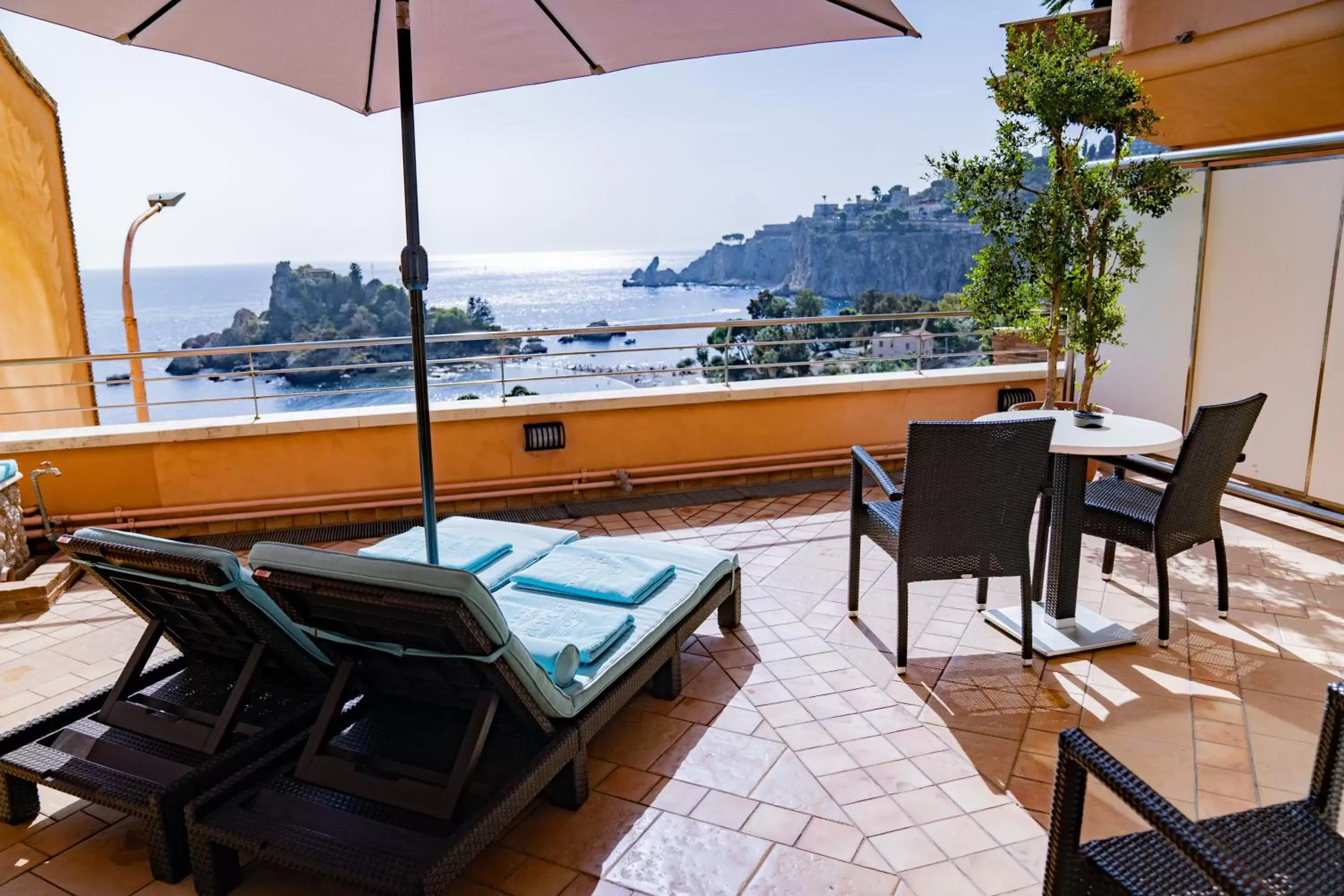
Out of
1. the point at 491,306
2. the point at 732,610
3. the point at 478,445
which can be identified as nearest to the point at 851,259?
the point at 478,445

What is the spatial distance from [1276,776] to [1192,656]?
2.65 ft

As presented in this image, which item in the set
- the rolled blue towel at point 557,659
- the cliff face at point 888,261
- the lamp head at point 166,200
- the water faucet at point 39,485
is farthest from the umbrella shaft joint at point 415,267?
the cliff face at point 888,261

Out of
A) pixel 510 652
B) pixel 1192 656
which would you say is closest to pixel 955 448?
pixel 1192 656

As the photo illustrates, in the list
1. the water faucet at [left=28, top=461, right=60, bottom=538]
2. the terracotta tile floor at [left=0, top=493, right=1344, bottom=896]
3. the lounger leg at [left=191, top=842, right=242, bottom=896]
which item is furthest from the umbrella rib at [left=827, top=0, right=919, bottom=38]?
the water faucet at [left=28, top=461, right=60, bottom=538]

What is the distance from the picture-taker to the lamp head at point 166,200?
344 inches

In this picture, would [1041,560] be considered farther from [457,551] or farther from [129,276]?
[129,276]

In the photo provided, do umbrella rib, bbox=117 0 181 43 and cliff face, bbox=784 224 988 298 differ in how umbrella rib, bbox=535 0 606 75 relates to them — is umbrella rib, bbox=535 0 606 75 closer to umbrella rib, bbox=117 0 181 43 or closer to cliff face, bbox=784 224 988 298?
umbrella rib, bbox=117 0 181 43

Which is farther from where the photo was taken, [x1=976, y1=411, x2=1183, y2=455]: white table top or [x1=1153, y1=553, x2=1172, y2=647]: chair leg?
[x1=1153, y1=553, x2=1172, y2=647]: chair leg

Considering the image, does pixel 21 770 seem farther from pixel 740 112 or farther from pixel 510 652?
pixel 740 112

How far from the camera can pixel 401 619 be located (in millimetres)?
2035

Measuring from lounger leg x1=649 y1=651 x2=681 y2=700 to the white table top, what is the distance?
1.45 metres

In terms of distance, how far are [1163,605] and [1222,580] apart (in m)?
0.50

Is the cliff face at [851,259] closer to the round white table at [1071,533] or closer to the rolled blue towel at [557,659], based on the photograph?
the round white table at [1071,533]

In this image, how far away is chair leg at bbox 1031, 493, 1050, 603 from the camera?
3553 millimetres
